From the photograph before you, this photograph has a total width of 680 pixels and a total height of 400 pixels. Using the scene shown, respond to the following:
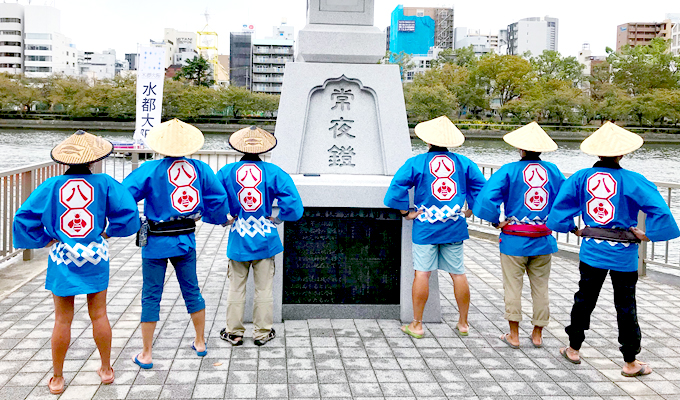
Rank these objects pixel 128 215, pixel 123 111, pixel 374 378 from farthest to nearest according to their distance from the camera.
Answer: pixel 123 111 → pixel 374 378 → pixel 128 215

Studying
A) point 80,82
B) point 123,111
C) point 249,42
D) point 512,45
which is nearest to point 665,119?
point 123,111

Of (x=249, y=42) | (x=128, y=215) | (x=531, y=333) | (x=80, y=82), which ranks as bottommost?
(x=531, y=333)

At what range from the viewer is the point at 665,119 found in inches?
1956

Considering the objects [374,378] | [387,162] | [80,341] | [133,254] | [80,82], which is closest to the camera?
[374,378]

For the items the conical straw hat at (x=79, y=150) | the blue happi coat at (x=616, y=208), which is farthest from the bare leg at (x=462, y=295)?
the conical straw hat at (x=79, y=150)

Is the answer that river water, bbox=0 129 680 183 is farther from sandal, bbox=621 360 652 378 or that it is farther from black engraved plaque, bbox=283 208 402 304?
sandal, bbox=621 360 652 378

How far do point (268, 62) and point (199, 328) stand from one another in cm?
8309

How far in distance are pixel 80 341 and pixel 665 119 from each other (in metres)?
55.0

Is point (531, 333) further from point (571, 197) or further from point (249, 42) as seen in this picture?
point (249, 42)

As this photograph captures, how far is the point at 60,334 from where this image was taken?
3.47 metres

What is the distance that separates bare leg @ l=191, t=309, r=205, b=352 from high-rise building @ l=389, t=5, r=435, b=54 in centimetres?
11728

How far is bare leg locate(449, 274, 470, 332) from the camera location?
471cm

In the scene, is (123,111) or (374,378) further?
(123,111)

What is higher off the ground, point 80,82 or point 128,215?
point 80,82
